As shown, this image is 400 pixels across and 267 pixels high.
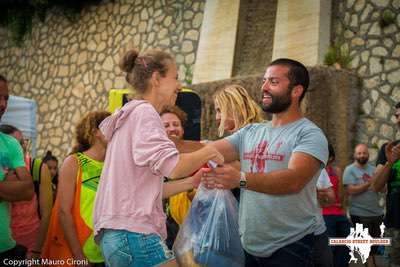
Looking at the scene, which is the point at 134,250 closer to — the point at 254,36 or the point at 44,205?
the point at 44,205

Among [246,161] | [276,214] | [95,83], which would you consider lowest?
[276,214]

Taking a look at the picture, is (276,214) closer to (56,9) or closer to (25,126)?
(25,126)

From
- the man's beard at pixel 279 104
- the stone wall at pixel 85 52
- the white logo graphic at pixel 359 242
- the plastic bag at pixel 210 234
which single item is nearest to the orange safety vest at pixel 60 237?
the plastic bag at pixel 210 234


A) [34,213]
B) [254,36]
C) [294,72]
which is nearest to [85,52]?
[254,36]

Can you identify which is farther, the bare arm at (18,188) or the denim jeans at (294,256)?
the bare arm at (18,188)

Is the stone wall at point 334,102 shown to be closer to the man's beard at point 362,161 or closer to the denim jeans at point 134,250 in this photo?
the man's beard at point 362,161

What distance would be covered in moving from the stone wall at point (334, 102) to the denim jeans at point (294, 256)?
4.57 metres

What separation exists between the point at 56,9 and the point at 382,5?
26.1 ft

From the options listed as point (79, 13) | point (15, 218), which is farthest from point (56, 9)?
point (15, 218)

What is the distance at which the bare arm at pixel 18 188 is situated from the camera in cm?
324

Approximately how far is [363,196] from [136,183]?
16.2 ft

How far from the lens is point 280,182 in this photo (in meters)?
2.62

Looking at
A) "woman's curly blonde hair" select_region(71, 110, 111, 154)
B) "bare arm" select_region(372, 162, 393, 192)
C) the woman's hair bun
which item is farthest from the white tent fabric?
the woman's hair bun

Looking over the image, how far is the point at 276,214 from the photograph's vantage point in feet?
8.99
